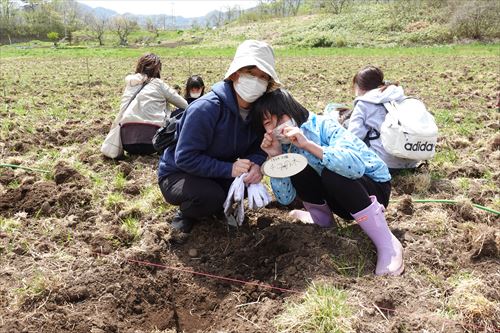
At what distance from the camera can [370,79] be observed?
4.29 meters

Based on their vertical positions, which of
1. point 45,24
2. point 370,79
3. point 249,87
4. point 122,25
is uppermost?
point 45,24

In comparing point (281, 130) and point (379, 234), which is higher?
point (281, 130)

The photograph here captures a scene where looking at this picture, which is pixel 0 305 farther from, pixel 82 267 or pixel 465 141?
pixel 465 141

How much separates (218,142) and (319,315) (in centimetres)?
139

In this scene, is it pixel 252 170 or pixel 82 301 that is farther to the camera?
pixel 252 170

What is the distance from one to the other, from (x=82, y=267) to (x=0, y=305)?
51 cm

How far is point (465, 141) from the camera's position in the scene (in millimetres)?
5441

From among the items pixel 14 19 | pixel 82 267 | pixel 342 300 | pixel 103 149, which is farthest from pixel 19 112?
pixel 14 19

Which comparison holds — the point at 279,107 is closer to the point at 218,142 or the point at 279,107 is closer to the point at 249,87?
the point at 249,87

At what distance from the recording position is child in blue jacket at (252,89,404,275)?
268cm

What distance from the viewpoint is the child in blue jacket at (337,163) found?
8.79 feet

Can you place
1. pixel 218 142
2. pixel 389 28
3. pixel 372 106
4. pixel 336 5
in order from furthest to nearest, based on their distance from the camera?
pixel 336 5
pixel 389 28
pixel 372 106
pixel 218 142

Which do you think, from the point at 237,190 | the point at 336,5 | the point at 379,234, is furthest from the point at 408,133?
the point at 336,5

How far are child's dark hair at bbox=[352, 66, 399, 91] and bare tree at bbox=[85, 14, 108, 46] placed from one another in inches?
1965
